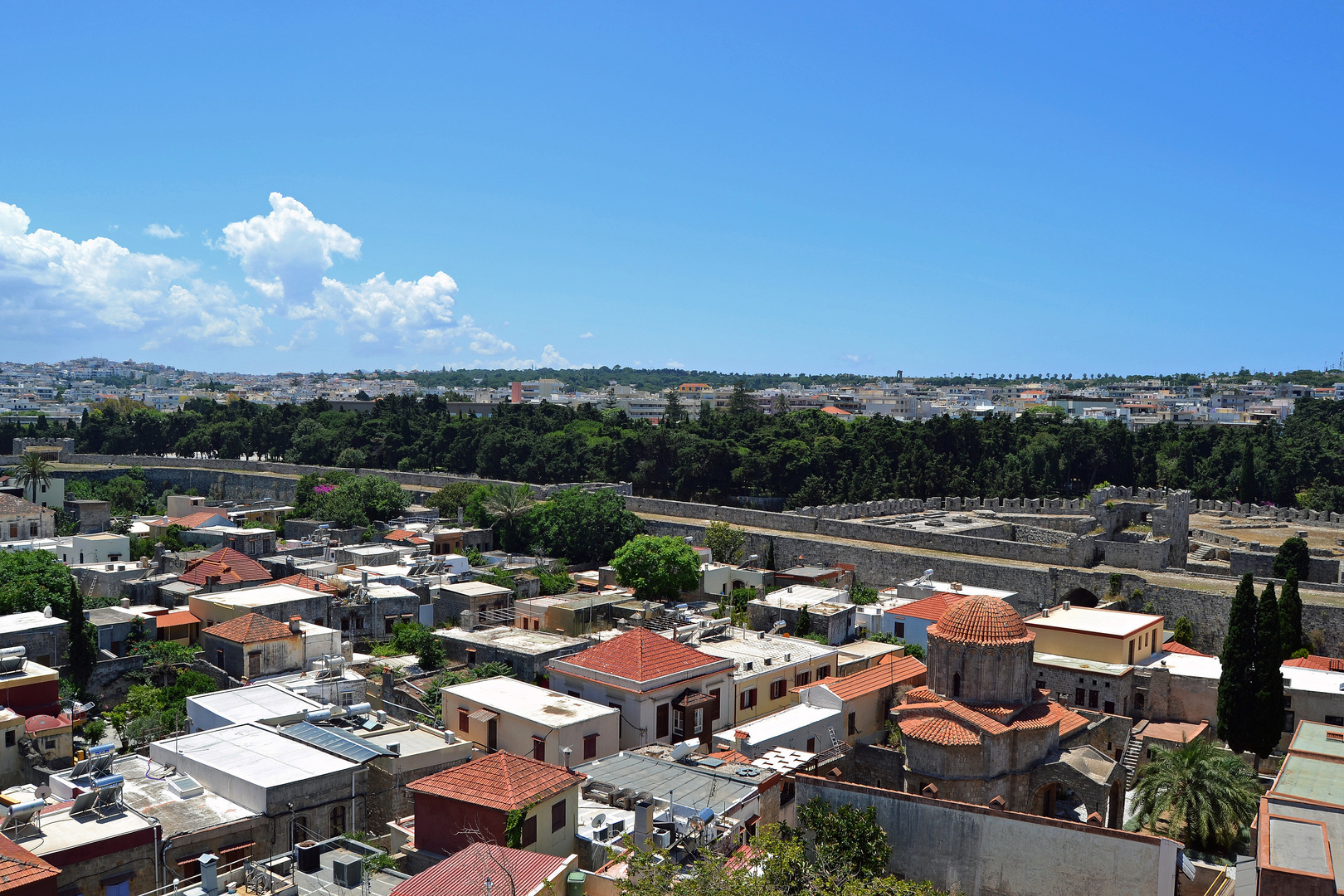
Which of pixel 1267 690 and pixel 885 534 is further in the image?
pixel 885 534

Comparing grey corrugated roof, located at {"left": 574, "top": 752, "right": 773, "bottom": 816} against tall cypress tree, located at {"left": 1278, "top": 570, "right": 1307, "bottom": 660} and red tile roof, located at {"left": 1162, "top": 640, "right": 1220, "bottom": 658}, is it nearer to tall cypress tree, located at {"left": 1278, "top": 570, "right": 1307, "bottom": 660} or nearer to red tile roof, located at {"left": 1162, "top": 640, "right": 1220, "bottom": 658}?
red tile roof, located at {"left": 1162, "top": 640, "right": 1220, "bottom": 658}

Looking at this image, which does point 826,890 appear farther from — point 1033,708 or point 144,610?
point 144,610

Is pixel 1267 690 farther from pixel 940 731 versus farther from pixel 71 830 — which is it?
pixel 71 830

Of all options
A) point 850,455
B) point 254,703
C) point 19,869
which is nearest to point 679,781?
point 254,703

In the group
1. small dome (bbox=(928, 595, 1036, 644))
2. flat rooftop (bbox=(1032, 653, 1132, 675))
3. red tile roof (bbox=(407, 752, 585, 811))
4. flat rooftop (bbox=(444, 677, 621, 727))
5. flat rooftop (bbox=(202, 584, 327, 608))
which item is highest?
small dome (bbox=(928, 595, 1036, 644))

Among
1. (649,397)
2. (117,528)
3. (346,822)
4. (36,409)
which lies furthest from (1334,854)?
(36,409)

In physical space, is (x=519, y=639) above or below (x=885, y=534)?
below

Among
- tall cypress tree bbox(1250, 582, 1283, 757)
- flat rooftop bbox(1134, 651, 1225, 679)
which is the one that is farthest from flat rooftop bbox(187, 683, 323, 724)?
flat rooftop bbox(1134, 651, 1225, 679)
